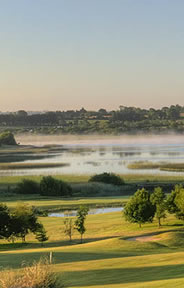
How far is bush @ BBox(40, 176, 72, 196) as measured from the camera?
271ft

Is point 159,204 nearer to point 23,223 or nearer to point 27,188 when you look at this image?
point 23,223

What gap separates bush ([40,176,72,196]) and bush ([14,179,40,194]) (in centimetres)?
158

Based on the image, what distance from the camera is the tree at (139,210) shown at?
49.0 meters

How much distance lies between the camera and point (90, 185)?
86.8m

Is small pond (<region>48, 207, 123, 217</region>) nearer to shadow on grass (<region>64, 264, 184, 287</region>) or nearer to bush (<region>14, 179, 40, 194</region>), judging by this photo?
bush (<region>14, 179, 40, 194</region>)

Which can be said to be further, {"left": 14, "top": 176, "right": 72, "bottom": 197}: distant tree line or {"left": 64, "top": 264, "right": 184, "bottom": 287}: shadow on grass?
{"left": 14, "top": 176, "right": 72, "bottom": 197}: distant tree line

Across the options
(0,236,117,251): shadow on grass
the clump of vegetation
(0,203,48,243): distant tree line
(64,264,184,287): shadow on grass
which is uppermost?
the clump of vegetation

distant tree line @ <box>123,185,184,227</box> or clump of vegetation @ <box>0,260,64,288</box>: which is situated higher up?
clump of vegetation @ <box>0,260,64,288</box>

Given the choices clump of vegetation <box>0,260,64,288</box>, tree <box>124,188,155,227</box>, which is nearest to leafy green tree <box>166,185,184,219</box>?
tree <box>124,188,155,227</box>

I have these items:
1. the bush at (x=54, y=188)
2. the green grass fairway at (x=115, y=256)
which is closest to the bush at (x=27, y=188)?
the bush at (x=54, y=188)

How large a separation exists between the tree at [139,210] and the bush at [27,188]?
1434 inches

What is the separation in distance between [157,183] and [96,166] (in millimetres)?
32663

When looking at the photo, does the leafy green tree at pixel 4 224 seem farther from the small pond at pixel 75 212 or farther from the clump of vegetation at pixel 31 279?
the clump of vegetation at pixel 31 279

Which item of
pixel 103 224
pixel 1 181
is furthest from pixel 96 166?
pixel 103 224
